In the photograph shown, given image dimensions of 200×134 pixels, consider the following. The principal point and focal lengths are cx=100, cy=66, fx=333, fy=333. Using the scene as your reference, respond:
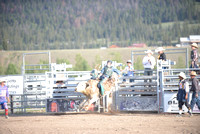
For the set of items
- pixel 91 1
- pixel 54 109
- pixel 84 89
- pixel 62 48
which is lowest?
pixel 54 109

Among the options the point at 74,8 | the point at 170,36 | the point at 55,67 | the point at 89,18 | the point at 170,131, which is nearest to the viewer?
the point at 170,131

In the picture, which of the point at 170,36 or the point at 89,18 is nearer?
the point at 170,36

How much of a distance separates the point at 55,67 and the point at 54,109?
207 centimetres

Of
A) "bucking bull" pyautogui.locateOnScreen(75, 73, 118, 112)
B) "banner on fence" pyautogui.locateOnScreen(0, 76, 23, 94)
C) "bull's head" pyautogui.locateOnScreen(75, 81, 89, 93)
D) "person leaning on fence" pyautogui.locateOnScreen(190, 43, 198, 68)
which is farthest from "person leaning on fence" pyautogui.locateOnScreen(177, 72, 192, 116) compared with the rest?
"banner on fence" pyautogui.locateOnScreen(0, 76, 23, 94)

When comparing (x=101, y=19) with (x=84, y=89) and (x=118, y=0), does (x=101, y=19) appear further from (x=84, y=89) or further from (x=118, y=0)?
(x=84, y=89)

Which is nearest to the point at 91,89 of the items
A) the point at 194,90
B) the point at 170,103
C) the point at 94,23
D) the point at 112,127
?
the point at 170,103

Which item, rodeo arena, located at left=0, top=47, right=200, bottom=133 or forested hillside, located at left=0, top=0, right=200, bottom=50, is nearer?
rodeo arena, located at left=0, top=47, right=200, bottom=133

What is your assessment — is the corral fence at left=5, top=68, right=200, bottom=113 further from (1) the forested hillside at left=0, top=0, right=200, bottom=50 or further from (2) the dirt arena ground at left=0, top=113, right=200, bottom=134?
(1) the forested hillside at left=0, top=0, right=200, bottom=50

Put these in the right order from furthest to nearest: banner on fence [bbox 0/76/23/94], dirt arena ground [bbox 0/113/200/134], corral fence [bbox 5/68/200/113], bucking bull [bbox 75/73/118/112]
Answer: banner on fence [bbox 0/76/23/94] → corral fence [bbox 5/68/200/113] → bucking bull [bbox 75/73/118/112] → dirt arena ground [bbox 0/113/200/134]

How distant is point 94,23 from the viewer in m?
140

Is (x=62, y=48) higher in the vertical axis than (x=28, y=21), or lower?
lower

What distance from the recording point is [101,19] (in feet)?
466

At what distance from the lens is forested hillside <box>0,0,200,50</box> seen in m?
123

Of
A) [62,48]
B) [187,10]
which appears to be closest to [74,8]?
[62,48]
